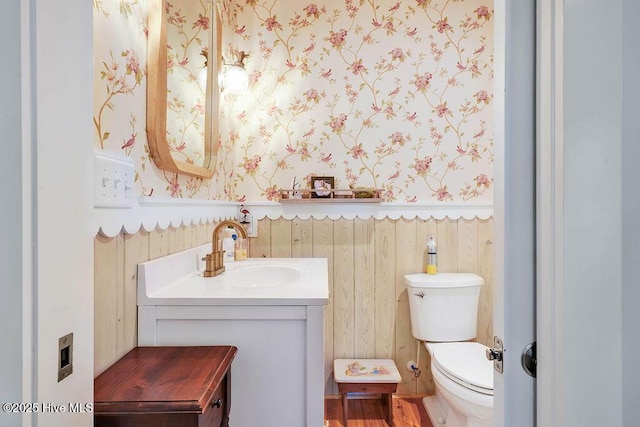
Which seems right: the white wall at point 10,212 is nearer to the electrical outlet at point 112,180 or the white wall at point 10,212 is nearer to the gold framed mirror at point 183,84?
the electrical outlet at point 112,180

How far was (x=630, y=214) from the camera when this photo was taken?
1.49 feet

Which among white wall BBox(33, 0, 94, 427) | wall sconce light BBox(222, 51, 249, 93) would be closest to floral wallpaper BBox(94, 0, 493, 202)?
wall sconce light BBox(222, 51, 249, 93)

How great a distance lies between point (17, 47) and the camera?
15.5 inches

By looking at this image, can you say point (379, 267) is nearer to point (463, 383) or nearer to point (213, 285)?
point (463, 383)

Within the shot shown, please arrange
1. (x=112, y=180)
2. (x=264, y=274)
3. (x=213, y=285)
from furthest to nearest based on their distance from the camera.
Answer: (x=264, y=274), (x=213, y=285), (x=112, y=180)

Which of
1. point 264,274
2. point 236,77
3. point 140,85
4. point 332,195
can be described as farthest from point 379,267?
point 140,85

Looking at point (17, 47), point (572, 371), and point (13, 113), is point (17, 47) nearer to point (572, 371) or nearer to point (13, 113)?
point (13, 113)

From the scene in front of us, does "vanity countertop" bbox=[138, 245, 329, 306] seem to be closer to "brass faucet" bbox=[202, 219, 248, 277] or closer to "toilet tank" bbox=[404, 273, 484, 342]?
"brass faucet" bbox=[202, 219, 248, 277]

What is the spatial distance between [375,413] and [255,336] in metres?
1.17

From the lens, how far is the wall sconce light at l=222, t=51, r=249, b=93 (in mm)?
1884

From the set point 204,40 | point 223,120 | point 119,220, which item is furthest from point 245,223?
point 119,220

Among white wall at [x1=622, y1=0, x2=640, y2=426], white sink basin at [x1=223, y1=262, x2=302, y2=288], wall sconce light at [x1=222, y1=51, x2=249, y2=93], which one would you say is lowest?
white sink basin at [x1=223, y1=262, x2=302, y2=288]

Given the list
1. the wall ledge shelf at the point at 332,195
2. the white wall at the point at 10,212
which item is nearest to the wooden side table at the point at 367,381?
the wall ledge shelf at the point at 332,195

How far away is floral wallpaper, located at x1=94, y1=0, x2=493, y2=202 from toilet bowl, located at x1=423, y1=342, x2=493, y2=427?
0.85m
